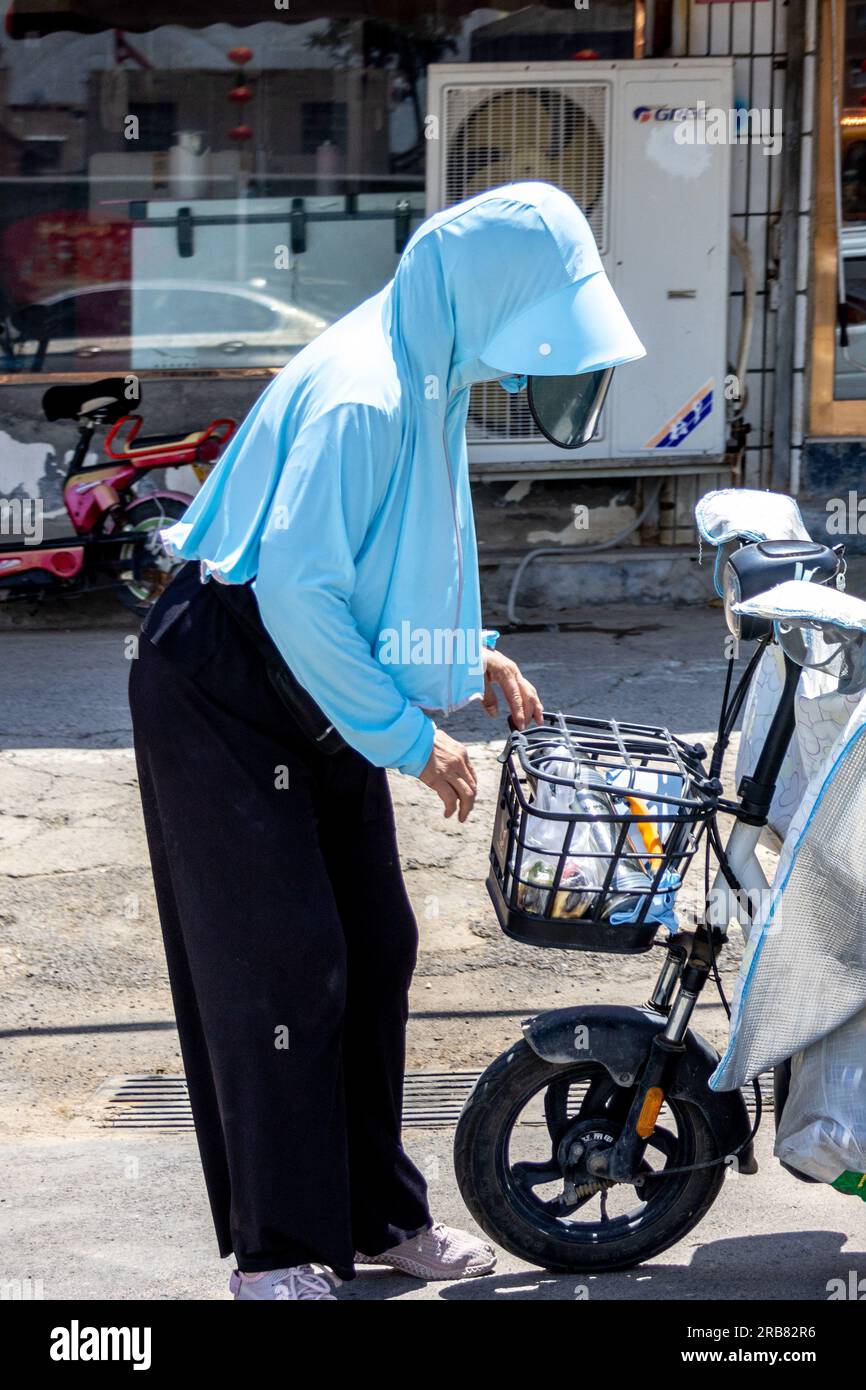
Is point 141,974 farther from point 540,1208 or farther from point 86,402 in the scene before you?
point 86,402

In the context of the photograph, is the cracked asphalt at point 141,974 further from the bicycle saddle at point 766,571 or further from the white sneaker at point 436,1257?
the bicycle saddle at point 766,571

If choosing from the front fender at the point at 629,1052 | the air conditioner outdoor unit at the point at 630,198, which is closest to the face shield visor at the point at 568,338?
the front fender at the point at 629,1052

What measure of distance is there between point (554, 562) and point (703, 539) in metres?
4.52

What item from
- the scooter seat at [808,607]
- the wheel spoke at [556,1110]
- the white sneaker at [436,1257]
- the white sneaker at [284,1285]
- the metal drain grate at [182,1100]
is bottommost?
the metal drain grate at [182,1100]

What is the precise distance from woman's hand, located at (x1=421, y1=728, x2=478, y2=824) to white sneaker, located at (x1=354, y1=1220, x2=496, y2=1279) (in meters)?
0.94

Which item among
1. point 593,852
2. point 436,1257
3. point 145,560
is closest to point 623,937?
point 593,852

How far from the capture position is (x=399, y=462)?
2.40 metres

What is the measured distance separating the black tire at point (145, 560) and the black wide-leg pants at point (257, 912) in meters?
4.22

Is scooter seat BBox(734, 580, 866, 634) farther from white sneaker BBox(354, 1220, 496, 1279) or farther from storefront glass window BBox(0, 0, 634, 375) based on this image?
storefront glass window BBox(0, 0, 634, 375)

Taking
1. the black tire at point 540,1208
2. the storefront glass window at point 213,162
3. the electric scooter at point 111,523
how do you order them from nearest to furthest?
the black tire at point 540,1208 < the electric scooter at point 111,523 < the storefront glass window at point 213,162

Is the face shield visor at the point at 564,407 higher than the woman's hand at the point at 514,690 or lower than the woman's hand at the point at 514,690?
higher

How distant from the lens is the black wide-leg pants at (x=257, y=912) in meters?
2.52

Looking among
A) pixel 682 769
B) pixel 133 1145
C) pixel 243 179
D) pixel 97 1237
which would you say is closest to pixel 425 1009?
pixel 133 1145

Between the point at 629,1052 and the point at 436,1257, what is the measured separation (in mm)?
539
